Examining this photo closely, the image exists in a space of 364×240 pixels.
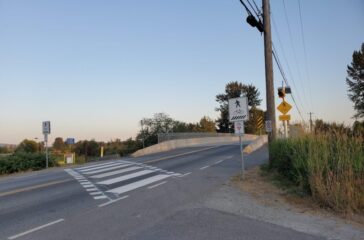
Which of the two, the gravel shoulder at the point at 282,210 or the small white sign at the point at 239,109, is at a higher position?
the small white sign at the point at 239,109

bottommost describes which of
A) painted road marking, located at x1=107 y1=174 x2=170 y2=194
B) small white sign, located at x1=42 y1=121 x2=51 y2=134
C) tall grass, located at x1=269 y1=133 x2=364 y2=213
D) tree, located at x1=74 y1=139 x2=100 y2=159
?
tree, located at x1=74 y1=139 x2=100 y2=159

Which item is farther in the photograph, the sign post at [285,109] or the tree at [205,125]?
the tree at [205,125]

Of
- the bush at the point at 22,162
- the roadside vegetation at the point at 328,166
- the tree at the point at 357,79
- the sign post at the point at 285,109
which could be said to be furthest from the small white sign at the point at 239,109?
the tree at the point at 357,79

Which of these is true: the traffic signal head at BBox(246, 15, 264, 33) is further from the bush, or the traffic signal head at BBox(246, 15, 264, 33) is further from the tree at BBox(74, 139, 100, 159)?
the tree at BBox(74, 139, 100, 159)

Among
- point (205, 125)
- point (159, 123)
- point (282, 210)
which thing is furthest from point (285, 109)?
point (205, 125)

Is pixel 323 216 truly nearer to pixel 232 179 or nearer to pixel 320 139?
pixel 320 139

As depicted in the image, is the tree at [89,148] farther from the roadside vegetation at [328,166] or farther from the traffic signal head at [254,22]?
the roadside vegetation at [328,166]

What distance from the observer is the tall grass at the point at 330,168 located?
764 cm

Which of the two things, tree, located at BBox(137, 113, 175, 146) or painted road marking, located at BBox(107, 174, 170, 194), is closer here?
painted road marking, located at BBox(107, 174, 170, 194)

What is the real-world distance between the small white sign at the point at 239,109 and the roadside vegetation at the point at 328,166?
5.54 ft

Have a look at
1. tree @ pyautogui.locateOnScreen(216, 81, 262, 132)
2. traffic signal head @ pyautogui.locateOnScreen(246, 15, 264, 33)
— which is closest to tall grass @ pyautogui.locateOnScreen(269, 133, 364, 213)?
traffic signal head @ pyautogui.locateOnScreen(246, 15, 264, 33)

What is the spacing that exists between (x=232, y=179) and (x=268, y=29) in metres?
6.86

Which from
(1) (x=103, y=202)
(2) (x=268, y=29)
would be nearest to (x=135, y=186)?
(1) (x=103, y=202)

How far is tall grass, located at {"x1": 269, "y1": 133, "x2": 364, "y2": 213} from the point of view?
25.1 feet
